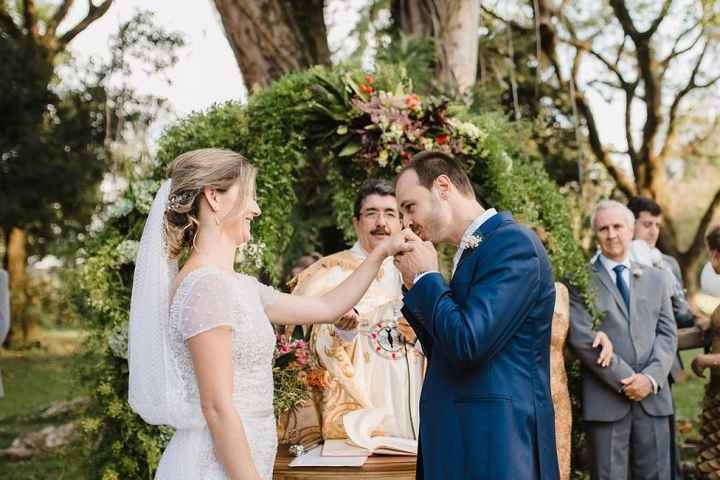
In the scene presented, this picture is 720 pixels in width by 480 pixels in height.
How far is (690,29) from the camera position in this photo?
1619 centimetres

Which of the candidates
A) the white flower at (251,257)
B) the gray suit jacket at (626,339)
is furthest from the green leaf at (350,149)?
the gray suit jacket at (626,339)

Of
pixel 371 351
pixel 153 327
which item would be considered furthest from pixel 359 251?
pixel 153 327

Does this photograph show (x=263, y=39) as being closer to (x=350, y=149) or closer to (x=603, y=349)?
(x=350, y=149)

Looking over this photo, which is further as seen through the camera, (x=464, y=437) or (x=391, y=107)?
(x=391, y=107)

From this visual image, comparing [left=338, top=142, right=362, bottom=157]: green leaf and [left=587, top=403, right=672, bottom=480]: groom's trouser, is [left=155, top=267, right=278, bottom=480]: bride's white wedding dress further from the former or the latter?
[left=587, top=403, right=672, bottom=480]: groom's trouser

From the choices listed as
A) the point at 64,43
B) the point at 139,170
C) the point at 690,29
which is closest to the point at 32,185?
the point at 64,43

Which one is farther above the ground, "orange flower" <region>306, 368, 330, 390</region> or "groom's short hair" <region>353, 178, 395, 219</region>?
"groom's short hair" <region>353, 178, 395, 219</region>

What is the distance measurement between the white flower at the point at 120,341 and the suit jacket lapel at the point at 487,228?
3087 millimetres

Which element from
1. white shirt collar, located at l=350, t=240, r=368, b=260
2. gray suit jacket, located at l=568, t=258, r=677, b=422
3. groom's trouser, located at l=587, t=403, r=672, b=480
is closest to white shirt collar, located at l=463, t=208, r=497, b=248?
white shirt collar, located at l=350, t=240, r=368, b=260

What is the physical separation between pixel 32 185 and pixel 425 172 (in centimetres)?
1511

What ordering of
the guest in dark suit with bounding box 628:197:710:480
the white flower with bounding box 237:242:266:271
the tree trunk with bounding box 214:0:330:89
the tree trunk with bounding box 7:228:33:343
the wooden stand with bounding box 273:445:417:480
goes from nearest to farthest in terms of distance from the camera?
the wooden stand with bounding box 273:445:417:480 < the white flower with bounding box 237:242:266:271 < the guest in dark suit with bounding box 628:197:710:480 < the tree trunk with bounding box 214:0:330:89 < the tree trunk with bounding box 7:228:33:343

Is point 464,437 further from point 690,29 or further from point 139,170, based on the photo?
point 690,29

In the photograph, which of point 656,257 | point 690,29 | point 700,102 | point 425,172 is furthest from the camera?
point 700,102

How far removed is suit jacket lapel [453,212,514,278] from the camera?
3.04 metres
